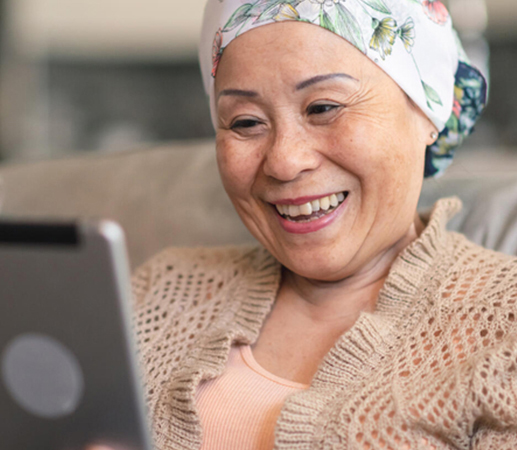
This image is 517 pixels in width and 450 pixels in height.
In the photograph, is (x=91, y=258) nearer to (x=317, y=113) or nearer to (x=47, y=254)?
(x=47, y=254)

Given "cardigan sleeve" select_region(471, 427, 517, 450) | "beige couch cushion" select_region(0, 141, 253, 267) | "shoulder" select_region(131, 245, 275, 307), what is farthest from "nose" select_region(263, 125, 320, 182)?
"beige couch cushion" select_region(0, 141, 253, 267)

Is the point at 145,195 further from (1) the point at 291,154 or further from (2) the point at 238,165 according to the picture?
(1) the point at 291,154

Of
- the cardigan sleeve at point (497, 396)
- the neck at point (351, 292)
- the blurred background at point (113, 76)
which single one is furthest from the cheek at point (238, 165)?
the blurred background at point (113, 76)

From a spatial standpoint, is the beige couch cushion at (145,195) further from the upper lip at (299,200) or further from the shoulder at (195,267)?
the upper lip at (299,200)

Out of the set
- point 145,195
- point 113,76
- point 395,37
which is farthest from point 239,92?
point 113,76

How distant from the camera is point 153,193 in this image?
1.72 metres

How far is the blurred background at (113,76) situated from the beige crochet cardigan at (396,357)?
3.15 meters

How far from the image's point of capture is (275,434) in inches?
34.2

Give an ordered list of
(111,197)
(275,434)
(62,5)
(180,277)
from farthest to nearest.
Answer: (62,5) < (111,197) < (180,277) < (275,434)

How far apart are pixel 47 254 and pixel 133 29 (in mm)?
4352

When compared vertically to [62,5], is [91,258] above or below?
below

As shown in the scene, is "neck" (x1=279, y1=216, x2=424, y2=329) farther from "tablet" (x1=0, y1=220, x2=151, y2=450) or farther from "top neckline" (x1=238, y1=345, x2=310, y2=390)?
"tablet" (x1=0, y1=220, x2=151, y2=450)

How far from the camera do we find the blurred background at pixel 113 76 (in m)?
4.15

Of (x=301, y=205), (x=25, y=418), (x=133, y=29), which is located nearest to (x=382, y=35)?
(x=301, y=205)
